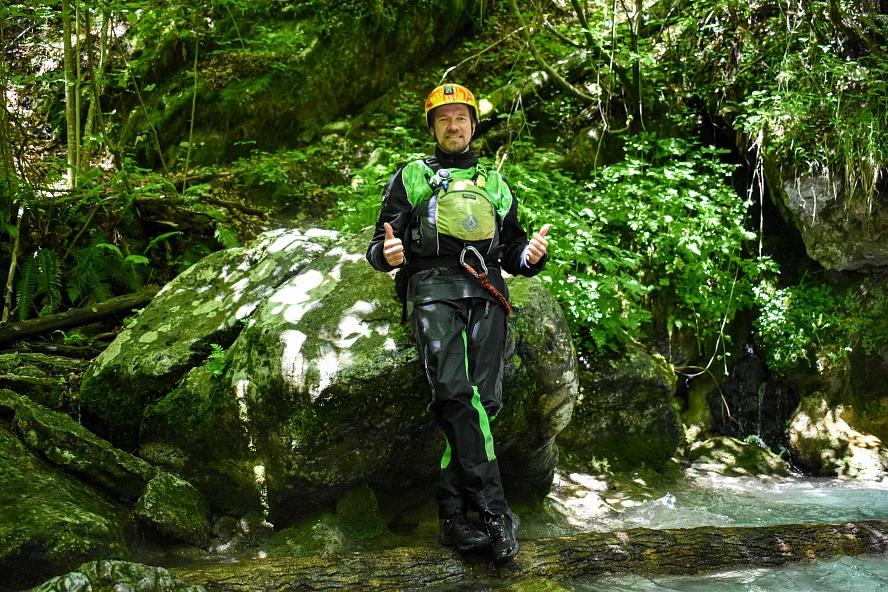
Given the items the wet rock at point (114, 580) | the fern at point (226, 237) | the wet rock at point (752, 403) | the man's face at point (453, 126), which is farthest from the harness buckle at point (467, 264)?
the wet rock at point (752, 403)

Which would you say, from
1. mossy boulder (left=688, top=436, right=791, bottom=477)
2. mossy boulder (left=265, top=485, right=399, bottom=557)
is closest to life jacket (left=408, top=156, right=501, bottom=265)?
mossy boulder (left=265, top=485, right=399, bottom=557)

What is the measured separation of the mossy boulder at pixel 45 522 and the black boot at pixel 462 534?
1.69 metres

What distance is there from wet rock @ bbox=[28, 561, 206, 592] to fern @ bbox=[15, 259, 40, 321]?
440cm

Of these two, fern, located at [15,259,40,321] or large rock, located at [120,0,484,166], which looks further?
large rock, located at [120,0,484,166]

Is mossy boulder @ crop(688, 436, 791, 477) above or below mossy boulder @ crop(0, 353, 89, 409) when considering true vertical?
below

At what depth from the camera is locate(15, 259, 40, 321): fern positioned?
5.79 meters

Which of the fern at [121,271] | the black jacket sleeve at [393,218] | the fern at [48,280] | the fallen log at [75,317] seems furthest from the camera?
the fern at [121,271]

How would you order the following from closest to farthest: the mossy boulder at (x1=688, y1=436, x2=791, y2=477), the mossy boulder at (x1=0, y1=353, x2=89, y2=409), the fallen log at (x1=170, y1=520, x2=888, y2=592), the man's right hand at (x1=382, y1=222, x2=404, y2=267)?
the fallen log at (x1=170, y1=520, x2=888, y2=592), the man's right hand at (x1=382, y1=222, x2=404, y2=267), the mossy boulder at (x1=0, y1=353, x2=89, y2=409), the mossy boulder at (x1=688, y1=436, x2=791, y2=477)

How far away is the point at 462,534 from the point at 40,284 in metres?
5.03

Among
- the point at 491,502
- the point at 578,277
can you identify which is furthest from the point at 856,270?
the point at 491,502

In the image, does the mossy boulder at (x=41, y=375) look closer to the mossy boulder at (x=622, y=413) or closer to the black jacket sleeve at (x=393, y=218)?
the black jacket sleeve at (x=393, y=218)

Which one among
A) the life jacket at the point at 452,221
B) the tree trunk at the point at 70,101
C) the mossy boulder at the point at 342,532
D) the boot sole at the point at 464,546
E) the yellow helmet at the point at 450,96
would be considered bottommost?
the mossy boulder at the point at 342,532

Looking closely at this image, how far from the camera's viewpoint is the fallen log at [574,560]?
2777mm

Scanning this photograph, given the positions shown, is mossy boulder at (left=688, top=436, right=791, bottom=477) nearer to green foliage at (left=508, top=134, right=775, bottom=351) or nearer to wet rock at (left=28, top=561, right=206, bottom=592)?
green foliage at (left=508, top=134, right=775, bottom=351)
